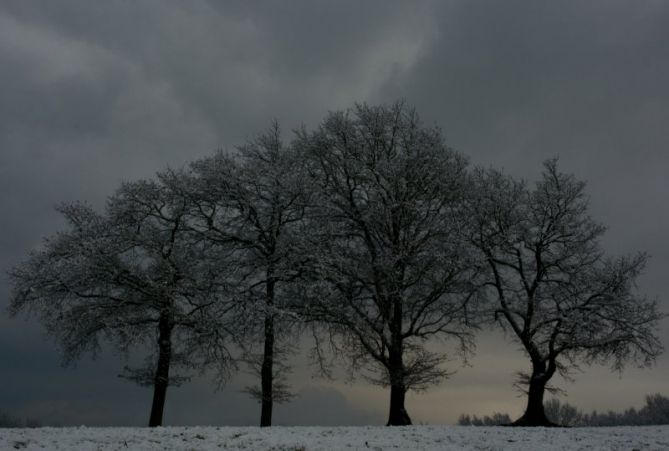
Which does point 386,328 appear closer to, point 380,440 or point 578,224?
point 380,440

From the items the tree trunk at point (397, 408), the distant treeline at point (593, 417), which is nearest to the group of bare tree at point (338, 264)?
the tree trunk at point (397, 408)

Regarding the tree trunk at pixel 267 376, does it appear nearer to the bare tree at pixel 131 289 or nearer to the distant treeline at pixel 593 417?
the bare tree at pixel 131 289

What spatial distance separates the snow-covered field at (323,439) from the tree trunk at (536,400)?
18.3 feet

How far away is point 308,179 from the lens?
89.2 ft

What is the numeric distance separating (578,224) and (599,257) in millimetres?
1876

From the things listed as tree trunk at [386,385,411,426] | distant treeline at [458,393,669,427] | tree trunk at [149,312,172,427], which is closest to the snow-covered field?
tree trunk at [386,385,411,426]

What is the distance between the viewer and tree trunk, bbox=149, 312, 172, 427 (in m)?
26.8

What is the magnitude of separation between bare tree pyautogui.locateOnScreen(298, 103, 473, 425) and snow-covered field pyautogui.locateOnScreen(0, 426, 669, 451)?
4935mm

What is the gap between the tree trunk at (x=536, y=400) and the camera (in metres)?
28.3

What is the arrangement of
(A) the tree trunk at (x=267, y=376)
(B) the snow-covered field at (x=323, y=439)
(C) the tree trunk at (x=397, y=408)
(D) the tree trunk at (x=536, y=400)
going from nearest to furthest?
A: (B) the snow-covered field at (x=323, y=439) < (A) the tree trunk at (x=267, y=376) < (C) the tree trunk at (x=397, y=408) < (D) the tree trunk at (x=536, y=400)

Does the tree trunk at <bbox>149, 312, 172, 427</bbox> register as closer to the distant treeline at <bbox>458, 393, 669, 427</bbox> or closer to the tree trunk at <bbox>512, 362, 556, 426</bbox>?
the tree trunk at <bbox>512, 362, 556, 426</bbox>

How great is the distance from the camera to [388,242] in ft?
86.1

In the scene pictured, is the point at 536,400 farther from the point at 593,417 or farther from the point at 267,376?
the point at 593,417

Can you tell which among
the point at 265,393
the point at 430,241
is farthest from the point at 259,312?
the point at 430,241
